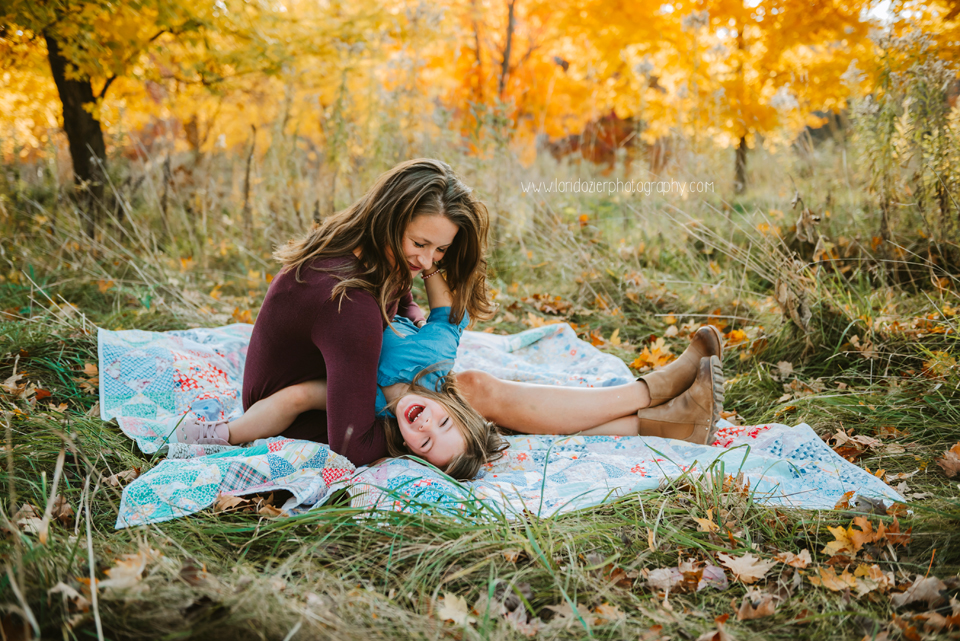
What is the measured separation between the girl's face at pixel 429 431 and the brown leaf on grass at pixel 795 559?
1103mm

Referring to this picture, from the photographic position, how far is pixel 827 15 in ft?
17.4

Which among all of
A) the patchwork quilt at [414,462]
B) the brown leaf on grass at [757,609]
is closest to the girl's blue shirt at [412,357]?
the patchwork quilt at [414,462]

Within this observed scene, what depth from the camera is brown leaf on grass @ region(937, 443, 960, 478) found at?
2104 millimetres

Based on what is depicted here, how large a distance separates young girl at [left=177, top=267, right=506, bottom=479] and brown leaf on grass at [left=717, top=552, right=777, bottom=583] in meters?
0.95

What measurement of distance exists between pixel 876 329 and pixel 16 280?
510 centimetres

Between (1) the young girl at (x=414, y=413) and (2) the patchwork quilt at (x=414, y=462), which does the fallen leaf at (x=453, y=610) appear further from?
(1) the young girl at (x=414, y=413)

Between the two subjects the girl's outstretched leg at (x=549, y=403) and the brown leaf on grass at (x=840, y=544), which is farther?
the girl's outstretched leg at (x=549, y=403)

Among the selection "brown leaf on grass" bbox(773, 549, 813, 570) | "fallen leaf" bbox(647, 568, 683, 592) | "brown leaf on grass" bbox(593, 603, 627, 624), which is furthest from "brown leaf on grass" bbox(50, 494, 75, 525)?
"brown leaf on grass" bbox(773, 549, 813, 570)

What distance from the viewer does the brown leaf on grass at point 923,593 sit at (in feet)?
5.05

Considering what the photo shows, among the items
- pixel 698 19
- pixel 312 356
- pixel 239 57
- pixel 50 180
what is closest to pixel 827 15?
pixel 698 19

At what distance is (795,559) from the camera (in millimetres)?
1706

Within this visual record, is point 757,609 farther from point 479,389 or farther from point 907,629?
point 479,389

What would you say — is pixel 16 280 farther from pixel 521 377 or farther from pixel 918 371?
pixel 918 371

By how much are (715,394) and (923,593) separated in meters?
1.05
